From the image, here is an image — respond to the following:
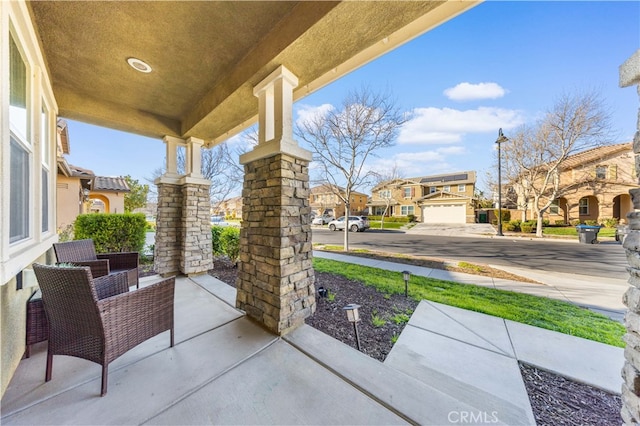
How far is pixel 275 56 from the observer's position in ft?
7.62

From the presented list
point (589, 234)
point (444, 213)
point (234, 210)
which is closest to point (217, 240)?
point (589, 234)

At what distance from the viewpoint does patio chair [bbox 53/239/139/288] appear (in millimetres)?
2967

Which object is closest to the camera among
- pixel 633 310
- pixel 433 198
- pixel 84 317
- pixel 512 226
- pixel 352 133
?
pixel 633 310

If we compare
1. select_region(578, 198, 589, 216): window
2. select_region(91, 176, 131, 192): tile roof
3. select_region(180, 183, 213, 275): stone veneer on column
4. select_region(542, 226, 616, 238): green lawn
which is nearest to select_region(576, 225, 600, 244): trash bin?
select_region(542, 226, 616, 238): green lawn

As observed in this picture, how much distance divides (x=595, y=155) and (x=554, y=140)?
16.6 feet

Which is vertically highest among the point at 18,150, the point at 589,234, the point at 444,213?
the point at 18,150

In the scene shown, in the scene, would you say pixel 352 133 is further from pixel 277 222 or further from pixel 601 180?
pixel 601 180

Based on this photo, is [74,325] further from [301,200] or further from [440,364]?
[440,364]

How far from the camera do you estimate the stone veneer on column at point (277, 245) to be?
2.41 meters

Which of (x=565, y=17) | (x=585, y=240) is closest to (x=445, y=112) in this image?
(x=585, y=240)

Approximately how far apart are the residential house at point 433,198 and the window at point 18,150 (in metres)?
19.9

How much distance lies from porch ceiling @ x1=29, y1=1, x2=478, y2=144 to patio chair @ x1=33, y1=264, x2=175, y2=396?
2.39 m

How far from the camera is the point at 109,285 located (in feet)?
7.35

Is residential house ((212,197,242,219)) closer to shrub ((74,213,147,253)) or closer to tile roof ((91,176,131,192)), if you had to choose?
tile roof ((91,176,131,192))
